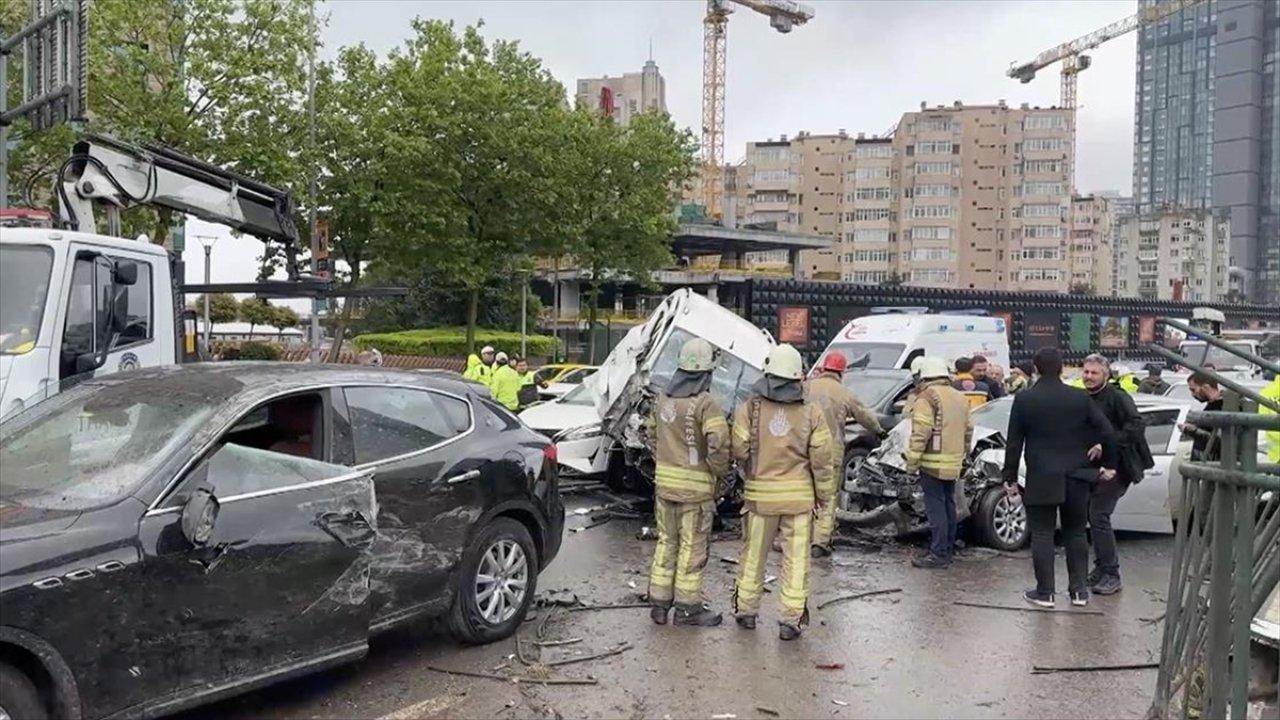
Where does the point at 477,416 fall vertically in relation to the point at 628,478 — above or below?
above

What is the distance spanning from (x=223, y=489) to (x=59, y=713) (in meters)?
1.04

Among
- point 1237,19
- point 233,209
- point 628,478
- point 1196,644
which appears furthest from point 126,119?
point 1237,19

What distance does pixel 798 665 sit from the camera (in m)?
5.65

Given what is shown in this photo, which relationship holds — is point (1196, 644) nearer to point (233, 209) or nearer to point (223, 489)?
point (223, 489)

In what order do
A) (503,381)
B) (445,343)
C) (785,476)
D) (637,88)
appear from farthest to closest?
(637,88), (445,343), (503,381), (785,476)

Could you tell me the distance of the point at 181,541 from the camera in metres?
4.07

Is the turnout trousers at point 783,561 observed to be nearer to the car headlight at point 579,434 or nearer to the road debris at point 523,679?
the road debris at point 523,679

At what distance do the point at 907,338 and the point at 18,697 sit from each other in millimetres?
15546

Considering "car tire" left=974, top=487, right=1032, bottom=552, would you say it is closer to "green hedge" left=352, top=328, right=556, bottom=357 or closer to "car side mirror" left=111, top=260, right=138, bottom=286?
"car side mirror" left=111, top=260, right=138, bottom=286

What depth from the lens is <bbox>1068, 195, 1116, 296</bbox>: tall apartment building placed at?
134 m

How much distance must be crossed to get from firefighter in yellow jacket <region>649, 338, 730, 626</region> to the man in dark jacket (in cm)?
277

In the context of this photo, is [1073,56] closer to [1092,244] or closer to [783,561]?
[1092,244]

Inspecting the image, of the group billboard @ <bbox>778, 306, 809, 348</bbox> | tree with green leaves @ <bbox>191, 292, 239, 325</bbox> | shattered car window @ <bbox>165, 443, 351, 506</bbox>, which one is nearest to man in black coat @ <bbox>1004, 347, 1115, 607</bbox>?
shattered car window @ <bbox>165, 443, 351, 506</bbox>

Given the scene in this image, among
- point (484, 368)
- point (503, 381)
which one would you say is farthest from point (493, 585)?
point (484, 368)
